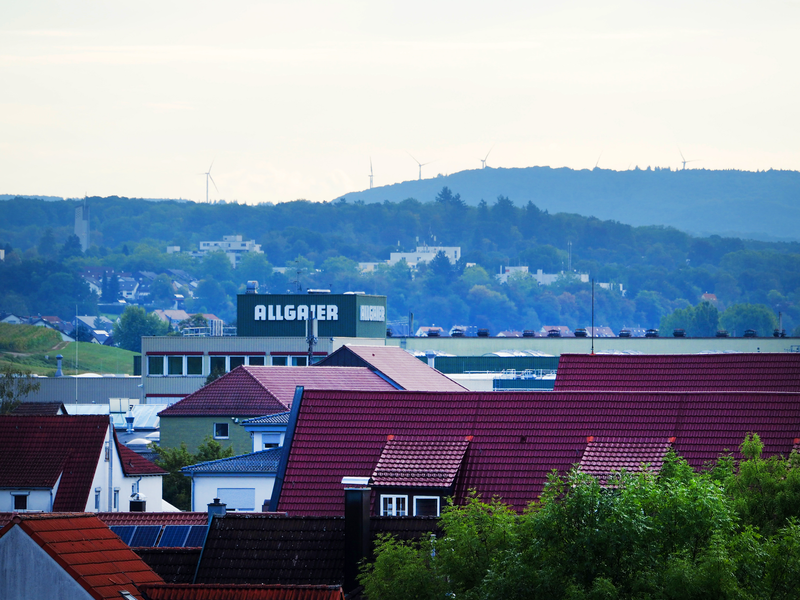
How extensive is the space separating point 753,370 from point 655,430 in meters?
7.71

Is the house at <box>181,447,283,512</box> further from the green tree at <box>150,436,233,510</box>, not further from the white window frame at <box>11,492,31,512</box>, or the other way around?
the green tree at <box>150,436,233,510</box>

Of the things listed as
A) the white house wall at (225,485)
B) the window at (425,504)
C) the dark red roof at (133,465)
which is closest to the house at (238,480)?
the white house wall at (225,485)

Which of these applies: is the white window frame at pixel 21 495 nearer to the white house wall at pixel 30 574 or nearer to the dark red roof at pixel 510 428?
the dark red roof at pixel 510 428

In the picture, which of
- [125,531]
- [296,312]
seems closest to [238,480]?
[125,531]

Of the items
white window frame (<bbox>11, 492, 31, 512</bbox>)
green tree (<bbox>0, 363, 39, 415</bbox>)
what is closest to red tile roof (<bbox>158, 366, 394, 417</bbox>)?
white window frame (<bbox>11, 492, 31, 512</bbox>)

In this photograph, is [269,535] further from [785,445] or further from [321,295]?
[321,295]

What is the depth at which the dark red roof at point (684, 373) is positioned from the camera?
41.3 m

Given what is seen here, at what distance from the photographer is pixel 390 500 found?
34219 millimetres

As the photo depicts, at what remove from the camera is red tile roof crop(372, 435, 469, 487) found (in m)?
34.6

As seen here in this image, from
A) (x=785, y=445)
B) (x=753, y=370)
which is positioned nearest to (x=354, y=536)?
(x=785, y=445)

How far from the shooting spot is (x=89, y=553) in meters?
23.7

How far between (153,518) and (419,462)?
7.83m

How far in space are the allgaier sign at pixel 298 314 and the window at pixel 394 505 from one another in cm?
9539

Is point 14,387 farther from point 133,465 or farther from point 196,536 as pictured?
point 196,536
